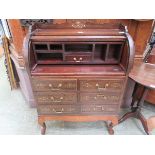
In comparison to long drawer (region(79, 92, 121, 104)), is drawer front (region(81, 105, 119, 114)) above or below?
below

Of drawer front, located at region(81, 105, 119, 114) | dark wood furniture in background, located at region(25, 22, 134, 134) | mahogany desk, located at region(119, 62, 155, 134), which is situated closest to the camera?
dark wood furniture in background, located at region(25, 22, 134, 134)

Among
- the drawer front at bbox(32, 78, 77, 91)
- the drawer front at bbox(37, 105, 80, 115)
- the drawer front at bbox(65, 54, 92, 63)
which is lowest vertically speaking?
the drawer front at bbox(37, 105, 80, 115)

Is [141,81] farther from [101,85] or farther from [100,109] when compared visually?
[100,109]

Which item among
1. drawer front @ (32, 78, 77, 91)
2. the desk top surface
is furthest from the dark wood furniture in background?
the desk top surface

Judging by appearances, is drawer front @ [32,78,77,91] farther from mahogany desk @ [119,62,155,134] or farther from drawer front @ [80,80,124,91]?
mahogany desk @ [119,62,155,134]

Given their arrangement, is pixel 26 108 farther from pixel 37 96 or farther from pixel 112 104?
pixel 112 104

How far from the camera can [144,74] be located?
1.46 meters

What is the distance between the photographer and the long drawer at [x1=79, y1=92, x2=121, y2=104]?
4.65ft

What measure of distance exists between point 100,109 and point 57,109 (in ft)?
1.35

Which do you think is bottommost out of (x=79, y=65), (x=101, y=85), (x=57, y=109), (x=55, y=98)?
(x=57, y=109)

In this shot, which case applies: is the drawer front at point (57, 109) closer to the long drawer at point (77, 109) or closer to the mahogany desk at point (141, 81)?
the long drawer at point (77, 109)

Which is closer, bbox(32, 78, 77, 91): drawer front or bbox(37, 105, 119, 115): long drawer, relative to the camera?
bbox(32, 78, 77, 91): drawer front

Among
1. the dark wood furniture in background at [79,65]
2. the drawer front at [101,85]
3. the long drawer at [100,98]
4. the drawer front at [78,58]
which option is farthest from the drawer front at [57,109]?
the drawer front at [78,58]

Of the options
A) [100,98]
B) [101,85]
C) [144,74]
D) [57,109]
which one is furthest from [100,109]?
[144,74]
